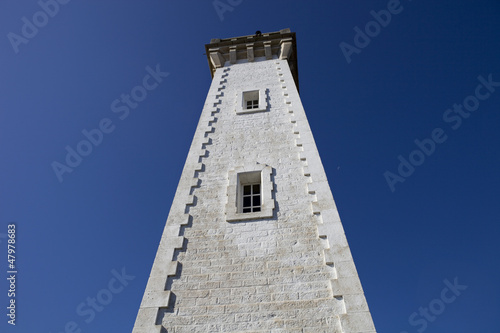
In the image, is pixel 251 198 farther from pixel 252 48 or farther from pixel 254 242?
pixel 252 48

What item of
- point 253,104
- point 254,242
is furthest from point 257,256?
point 253,104

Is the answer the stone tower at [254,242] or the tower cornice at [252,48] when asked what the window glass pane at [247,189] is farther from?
the tower cornice at [252,48]

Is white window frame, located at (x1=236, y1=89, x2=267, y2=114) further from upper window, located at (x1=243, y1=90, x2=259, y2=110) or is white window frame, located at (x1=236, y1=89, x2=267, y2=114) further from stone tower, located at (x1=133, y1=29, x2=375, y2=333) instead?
stone tower, located at (x1=133, y1=29, x2=375, y2=333)

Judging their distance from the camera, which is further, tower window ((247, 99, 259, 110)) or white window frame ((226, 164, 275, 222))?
tower window ((247, 99, 259, 110))

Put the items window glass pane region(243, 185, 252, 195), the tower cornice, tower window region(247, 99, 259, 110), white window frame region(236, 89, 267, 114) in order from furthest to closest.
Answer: the tower cornice < tower window region(247, 99, 259, 110) < white window frame region(236, 89, 267, 114) < window glass pane region(243, 185, 252, 195)

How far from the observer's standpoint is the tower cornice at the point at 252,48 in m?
14.5

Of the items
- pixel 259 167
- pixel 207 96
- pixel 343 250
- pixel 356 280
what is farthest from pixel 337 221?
pixel 207 96

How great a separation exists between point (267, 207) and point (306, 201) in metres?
0.92

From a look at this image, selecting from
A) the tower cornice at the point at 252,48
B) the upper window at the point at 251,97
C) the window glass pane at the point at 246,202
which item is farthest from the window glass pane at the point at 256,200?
the tower cornice at the point at 252,48

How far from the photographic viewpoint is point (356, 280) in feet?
19.1

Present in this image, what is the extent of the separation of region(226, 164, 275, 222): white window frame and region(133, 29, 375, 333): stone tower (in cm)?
3

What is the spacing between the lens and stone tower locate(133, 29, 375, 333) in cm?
568

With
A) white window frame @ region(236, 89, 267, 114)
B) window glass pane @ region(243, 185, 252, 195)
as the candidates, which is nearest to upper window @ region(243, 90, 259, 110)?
white window frame @ region(236, 89, 267, 114)

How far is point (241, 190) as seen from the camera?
8.48m
